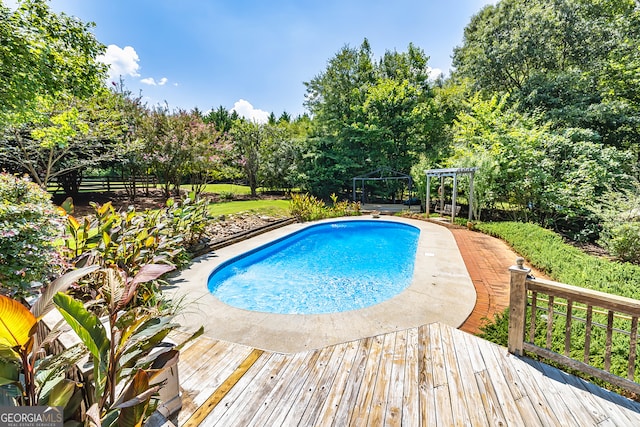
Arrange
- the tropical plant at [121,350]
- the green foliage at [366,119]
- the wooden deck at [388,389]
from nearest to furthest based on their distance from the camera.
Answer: the tropical plant at [121,350]
the wooden deck at [388,389]
the green foliage at [366,119]

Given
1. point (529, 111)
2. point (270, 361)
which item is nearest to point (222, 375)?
point (270, 361)

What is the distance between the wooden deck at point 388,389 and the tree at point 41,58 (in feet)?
21.4

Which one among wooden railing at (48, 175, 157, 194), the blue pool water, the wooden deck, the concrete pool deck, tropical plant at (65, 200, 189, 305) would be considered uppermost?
wooden railing at (48, 175, 157, 194)

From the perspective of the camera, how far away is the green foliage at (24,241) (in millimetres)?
2369

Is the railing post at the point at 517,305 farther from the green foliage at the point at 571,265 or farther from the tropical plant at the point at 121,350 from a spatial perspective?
the tropical plant at the point at 121,350

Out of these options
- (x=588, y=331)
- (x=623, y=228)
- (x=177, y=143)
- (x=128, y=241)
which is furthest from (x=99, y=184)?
(x=623, y=228)

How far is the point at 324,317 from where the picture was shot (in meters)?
4.11

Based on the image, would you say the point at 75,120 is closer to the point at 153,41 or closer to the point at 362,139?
the point at 153,41

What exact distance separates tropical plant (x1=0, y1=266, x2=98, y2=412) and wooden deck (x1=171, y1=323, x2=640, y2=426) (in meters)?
1.20

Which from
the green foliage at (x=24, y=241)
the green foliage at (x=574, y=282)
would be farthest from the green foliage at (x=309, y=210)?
the green foliage at (x=24, y=241)

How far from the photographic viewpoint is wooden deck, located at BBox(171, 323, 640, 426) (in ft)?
7.14

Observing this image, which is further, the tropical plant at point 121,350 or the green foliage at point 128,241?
the green foliage at point 128,241

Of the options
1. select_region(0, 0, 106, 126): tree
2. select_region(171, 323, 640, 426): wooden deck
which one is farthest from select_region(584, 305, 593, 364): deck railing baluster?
select_region(0, 0, 106, 126): tree

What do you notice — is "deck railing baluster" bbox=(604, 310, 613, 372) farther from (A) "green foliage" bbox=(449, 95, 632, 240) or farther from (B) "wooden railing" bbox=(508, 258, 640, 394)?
(A) "green foliage" bbox=(449, 95, 632, 240)
